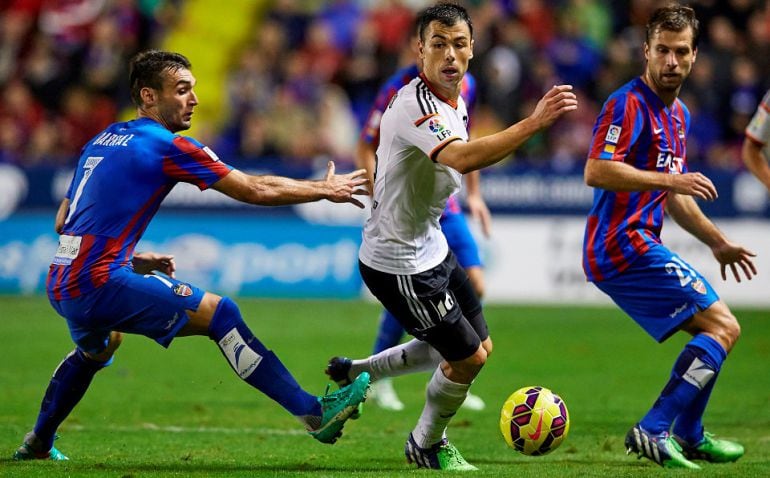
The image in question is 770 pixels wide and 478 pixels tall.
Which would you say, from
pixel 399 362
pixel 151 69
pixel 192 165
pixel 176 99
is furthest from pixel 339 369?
pixel 151 69

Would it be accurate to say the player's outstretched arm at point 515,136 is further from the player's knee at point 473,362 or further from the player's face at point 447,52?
the player's knee at point 473,362

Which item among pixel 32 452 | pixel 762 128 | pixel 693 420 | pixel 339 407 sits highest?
pixel 762 128

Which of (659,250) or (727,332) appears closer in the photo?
(727,332)

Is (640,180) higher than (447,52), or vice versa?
(447,52)

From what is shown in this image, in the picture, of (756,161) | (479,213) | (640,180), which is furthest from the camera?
(479,213)

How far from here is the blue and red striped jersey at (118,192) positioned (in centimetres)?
647

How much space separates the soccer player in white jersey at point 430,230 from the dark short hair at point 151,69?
4.04ft

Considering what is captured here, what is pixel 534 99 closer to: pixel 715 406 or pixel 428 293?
pixel 715 406

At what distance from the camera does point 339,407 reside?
666 cm

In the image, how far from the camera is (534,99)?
62.2ft

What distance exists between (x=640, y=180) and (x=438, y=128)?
1.31m

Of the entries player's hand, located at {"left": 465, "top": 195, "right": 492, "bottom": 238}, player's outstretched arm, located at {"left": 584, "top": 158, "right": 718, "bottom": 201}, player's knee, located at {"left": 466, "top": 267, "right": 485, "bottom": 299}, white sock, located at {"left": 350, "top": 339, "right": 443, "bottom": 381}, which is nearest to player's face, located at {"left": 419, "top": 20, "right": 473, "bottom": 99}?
player's outstretched arm, located at {"left": 584, "top": 158, "right": 718, "bottom": 201}

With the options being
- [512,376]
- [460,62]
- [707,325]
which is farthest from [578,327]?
[460,62]

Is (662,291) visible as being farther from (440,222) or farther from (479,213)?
(479,213)
